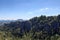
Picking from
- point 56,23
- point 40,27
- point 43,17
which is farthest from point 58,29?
point 43,17

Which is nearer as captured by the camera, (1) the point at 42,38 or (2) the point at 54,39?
(2) the point at 54,39

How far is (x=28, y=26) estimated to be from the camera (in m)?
178

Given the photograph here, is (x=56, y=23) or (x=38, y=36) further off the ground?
(x=56, y=23)

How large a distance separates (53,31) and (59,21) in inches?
886

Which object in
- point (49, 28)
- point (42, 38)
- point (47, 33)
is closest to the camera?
point (42, 38)

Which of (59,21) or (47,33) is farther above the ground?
(59,21)

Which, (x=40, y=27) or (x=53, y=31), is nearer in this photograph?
(x=53, y=31)

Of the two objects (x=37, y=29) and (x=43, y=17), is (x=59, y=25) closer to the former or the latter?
(x=37, y=29)

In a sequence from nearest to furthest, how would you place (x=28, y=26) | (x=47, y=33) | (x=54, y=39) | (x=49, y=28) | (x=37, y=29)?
(x=54, y=39)
(x=47, y=33)
(x=49, y=28)
(x=37, y=29)
(x=28, y=26)

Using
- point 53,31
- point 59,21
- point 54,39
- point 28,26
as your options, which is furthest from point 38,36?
point 28,26

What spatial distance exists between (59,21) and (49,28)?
17485 millimetres

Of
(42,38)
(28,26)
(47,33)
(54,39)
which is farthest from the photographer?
(28,26)

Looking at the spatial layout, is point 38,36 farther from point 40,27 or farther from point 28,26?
point 28,26

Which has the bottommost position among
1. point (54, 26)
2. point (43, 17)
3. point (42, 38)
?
point (42, 38)
